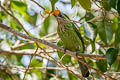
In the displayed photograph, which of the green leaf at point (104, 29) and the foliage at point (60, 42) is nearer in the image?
the foliage at point (60, 42)

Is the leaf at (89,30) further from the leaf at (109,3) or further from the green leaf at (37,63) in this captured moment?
the green leaf at (37,63)

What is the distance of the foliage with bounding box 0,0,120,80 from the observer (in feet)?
7.49

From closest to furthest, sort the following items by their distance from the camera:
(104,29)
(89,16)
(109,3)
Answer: (109,3) < (104,29) < (89,16)

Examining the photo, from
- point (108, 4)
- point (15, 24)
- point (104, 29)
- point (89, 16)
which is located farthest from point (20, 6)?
point (108, 4)

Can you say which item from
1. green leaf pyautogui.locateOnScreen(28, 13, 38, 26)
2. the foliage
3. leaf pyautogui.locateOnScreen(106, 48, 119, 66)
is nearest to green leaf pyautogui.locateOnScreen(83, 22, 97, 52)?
the foliage

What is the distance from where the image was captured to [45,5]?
2254 millimetres

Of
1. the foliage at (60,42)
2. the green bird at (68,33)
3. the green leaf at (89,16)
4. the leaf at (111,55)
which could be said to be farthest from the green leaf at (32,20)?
the leaf at (111,55)

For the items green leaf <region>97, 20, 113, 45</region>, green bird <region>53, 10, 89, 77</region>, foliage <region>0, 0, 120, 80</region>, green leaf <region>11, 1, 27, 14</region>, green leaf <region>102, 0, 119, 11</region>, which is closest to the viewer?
green leaf <region>102, 0, 119, 11</region>

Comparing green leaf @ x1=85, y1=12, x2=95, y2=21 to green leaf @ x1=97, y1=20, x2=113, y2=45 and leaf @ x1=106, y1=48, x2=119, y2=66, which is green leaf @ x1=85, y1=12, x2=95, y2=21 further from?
leaf @ x1=106, y1=48, x2=119, y2=66

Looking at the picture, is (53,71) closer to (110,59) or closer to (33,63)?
(33,63)

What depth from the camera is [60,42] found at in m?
2.87

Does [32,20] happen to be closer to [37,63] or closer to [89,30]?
[37,63]

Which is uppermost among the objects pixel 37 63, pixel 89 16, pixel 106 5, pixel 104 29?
pixel 106 5

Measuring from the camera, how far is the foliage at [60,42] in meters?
2.28
